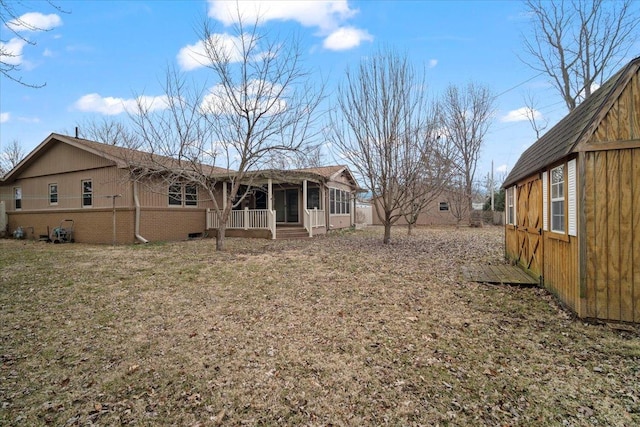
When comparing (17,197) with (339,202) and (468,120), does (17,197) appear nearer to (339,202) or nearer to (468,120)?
(339,202)

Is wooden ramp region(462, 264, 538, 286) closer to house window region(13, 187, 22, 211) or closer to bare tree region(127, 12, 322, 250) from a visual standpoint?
bare tree region(127, 12, 322, 250)

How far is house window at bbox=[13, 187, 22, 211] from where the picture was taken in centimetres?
1683

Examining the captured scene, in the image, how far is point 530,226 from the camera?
706cm

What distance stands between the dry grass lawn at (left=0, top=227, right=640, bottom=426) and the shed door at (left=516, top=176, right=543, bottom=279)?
3.55 ft

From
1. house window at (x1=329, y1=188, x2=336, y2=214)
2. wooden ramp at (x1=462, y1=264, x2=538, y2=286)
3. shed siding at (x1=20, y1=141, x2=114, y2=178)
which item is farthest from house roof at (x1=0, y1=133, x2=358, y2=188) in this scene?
wooden ramp at (x1=462, y1=264, x2=538, y2=286)

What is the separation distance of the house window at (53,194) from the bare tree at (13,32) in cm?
1287

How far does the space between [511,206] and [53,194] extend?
1942cm

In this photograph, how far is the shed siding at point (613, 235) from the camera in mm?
4391

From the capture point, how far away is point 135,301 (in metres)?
5.68

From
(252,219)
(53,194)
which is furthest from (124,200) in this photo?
(53,194)

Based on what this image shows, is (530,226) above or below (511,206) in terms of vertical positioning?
below

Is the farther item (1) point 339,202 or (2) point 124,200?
(1) point 339,202

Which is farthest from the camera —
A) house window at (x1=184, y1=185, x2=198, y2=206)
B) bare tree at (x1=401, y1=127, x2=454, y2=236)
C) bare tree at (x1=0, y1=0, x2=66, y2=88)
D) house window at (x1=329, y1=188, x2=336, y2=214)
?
house window at (x1=329, y1=188, x2=336, y2=214)

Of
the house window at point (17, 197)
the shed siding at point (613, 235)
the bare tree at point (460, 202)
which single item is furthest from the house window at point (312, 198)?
the house window at point (17, 197)
